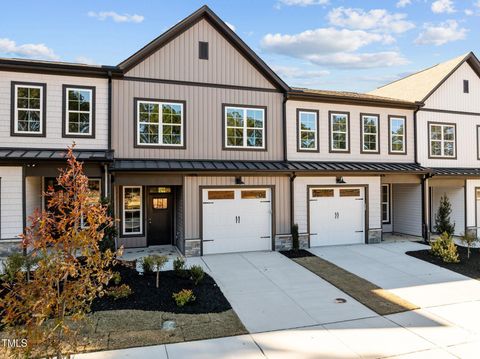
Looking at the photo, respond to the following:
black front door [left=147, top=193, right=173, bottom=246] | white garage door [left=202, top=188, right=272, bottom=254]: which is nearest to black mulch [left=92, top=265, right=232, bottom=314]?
white garage door [left=202, top=188, right=272, bottom=254]

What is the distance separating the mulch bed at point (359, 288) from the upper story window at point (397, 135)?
23.5ft

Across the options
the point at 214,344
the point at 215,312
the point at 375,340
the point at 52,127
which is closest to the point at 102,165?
the point at 52,127

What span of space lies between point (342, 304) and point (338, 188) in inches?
273

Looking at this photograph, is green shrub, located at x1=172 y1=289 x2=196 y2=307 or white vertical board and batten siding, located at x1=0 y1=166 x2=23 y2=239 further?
white vertical board and batten siding, located at x1=0 y1=166 x2=23 y2=239

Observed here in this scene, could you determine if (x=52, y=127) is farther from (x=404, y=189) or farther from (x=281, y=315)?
(x=404, y=189)

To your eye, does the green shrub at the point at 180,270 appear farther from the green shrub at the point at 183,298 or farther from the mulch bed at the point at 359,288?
the mulch bed at the point at 359,288

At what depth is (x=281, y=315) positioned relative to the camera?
673 centimetres

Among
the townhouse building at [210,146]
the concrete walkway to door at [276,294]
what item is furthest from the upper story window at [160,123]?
the concrete walkway to door at [276,294]

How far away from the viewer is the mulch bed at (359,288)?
7195mm

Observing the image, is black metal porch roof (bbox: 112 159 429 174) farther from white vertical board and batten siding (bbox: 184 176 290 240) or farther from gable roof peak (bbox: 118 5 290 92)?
gable roof peak (bbox: 118 5 290 92)

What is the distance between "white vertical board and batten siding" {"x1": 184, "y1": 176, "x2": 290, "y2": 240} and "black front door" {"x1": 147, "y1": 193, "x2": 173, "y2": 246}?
6.69ft

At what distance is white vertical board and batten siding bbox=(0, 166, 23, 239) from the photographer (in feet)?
33.7

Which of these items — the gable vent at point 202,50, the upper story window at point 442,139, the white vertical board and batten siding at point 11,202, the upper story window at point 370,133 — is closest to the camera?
the white vertical board and batten siding at point 11,202

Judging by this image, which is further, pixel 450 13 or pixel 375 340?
pixel 450 13
